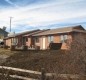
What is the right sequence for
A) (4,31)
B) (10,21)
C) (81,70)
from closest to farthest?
(81,70) → (10,21) → (4,31)

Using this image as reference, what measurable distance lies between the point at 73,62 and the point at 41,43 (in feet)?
117

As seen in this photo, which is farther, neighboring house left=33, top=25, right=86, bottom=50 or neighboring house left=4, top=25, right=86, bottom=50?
neighboring house left=4, top=25, right=86, bottom=50

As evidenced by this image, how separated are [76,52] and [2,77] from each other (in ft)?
14.6

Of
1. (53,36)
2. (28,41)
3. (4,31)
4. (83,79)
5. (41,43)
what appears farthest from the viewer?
(4,31)

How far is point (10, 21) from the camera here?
293 ft

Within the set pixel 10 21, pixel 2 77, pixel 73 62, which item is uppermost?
pixel 10 21

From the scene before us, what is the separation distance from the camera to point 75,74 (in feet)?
38.0

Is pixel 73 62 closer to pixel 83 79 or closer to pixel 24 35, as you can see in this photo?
pixel 83 79

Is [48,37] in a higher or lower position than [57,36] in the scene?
lower

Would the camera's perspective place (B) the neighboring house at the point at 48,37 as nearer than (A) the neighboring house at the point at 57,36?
No

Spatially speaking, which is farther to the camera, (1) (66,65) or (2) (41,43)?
(2) (41,43)

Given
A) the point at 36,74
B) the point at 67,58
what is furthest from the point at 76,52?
the point at 36,74

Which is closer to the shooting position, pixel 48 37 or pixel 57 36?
pixel 57 36

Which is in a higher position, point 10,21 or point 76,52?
A: point 10,21
